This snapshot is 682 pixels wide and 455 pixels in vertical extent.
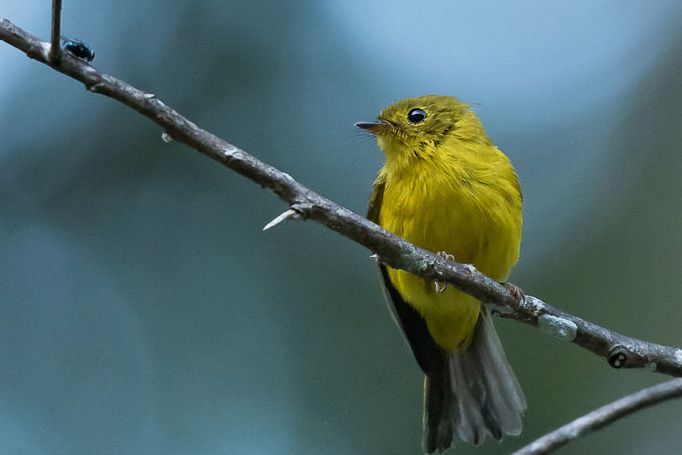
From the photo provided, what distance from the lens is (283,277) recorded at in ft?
24.7

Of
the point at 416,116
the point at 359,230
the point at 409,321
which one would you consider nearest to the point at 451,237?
the point at 409,321

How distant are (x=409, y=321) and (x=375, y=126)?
1.07 metres

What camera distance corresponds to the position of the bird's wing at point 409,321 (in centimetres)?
500

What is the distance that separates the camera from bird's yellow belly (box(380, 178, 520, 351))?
176 inches

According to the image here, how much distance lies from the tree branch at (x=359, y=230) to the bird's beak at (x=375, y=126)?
1698 mm

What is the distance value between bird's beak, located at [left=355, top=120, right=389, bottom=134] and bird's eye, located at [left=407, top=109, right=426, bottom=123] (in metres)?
0.14

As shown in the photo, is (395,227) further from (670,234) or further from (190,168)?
(190,168)

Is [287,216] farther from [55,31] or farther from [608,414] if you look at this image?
[608,414]

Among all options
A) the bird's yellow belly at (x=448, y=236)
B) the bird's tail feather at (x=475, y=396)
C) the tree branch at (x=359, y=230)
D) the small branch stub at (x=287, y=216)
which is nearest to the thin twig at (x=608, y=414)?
the tree branch at (x=359, y=230)

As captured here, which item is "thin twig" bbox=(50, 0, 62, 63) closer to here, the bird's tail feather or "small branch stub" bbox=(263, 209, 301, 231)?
"small branch stub" bbox=(263, 209, 301, 231)

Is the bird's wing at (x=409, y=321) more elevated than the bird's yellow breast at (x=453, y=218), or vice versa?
the bird's yellow breast at (x=453, y=218)

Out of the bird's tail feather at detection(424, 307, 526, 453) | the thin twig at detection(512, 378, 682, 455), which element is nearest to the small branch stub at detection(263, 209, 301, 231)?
the thin twig at detection(512, 378, 682, 455)

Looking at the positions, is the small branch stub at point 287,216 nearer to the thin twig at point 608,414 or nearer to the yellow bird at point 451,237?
the thin twig at point 608,414

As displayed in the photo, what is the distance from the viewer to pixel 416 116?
16.8 feet
